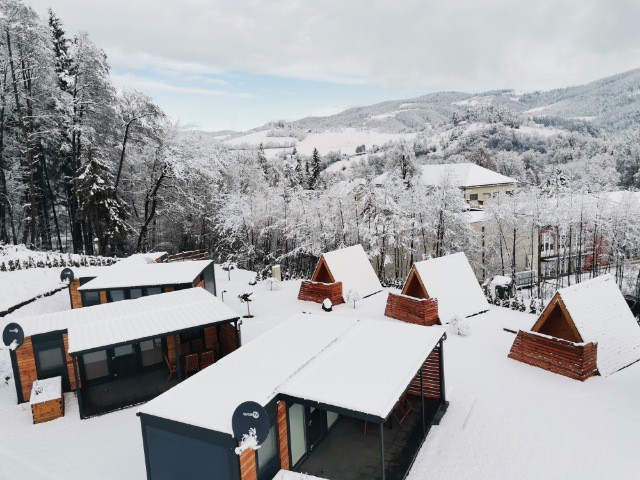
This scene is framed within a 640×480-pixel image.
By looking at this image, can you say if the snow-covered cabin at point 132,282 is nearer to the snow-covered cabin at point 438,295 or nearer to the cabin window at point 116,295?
the cabin window at point 116,295

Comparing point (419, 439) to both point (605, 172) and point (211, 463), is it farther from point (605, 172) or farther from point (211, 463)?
point (605, 172)

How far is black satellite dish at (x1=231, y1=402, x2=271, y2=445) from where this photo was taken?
6.74 metres

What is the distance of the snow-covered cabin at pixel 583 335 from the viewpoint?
41.0ft

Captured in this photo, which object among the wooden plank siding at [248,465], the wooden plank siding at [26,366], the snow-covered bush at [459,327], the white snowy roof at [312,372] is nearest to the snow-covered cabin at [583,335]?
the snow-covered bush at [459,327]

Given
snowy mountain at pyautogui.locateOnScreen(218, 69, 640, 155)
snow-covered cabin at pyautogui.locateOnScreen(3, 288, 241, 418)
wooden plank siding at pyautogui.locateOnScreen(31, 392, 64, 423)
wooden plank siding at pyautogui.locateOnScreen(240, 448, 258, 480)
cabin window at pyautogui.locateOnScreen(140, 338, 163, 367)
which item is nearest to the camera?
wooden plank siding at pyautogui.locateOnScreen(240, 448, 258, 480)

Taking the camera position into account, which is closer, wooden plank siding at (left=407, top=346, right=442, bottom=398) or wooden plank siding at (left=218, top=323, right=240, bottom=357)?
wooden plank siding at (left=407, top=346, right=442, bottom=398)

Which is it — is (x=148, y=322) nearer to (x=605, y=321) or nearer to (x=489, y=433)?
(x=489, y=433)

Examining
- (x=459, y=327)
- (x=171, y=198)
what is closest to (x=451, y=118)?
(x=171, y=198)

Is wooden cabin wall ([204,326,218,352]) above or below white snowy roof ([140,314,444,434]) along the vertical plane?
below

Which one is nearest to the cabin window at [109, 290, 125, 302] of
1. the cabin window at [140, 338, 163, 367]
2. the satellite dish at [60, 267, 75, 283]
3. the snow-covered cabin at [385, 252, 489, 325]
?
the satellite dish at [60, 267, 75, 283]

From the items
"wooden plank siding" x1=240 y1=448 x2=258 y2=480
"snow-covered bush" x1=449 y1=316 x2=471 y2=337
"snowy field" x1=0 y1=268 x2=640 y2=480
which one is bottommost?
"snowy field" x1=0 y1=268 x2=640 y2=480

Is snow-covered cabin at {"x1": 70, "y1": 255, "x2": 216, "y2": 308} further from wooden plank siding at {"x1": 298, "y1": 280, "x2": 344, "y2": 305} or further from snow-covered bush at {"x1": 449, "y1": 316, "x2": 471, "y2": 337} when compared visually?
snow-covered bush at {"x1": 449, "y1": 316, "x2": 471, "y2": 337}

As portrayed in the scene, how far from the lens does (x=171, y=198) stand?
36062mm

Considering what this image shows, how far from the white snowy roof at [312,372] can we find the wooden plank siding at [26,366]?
6.37 m
